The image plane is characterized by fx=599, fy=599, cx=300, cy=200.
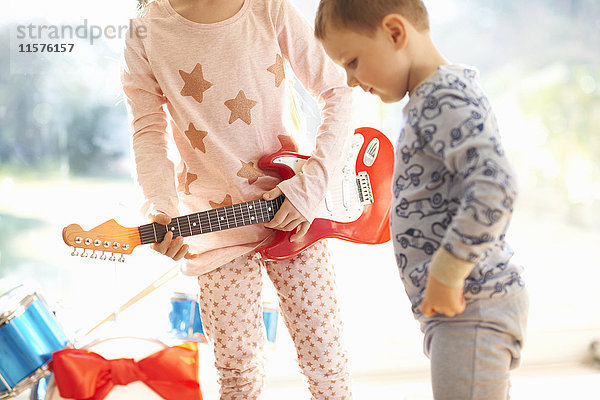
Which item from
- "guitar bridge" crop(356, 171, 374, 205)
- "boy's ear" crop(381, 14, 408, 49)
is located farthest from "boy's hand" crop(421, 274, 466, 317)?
"guitar bridge" crop(356, 171, 374, 205)

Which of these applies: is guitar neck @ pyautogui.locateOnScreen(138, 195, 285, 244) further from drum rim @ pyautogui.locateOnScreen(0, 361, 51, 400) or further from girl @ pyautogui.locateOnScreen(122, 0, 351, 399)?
drum rim @ pyautogui.locateOnScreen(0, 361, 51, 400)

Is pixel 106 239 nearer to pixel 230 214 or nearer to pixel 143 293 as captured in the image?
pixel 230 214

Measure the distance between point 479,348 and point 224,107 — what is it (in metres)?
0.71

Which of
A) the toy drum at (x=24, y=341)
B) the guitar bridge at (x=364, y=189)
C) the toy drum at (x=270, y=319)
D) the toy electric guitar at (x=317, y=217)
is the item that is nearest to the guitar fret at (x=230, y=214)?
the toy electric guitar at (x=317, y=217)

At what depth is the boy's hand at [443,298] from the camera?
825 mm

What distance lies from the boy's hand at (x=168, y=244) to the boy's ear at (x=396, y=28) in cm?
59

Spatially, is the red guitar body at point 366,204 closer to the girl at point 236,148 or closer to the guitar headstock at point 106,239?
the girl at point 236,148

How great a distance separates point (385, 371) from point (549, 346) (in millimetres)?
552

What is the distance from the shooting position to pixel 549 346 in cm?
197

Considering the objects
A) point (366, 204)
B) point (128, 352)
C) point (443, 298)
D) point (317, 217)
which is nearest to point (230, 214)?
point (317, 217)

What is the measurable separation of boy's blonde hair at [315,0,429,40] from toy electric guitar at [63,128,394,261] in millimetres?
435

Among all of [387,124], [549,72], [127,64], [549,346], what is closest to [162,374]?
[127,64]

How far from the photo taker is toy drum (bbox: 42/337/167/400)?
1348 mm

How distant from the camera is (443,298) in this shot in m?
0.83
